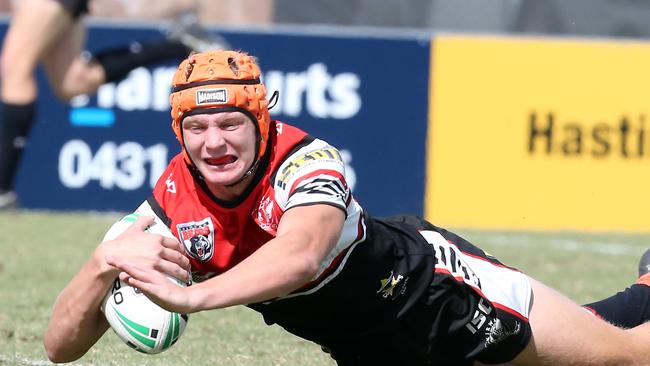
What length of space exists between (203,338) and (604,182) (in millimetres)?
5335

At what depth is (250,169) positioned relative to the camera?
367 centimetres

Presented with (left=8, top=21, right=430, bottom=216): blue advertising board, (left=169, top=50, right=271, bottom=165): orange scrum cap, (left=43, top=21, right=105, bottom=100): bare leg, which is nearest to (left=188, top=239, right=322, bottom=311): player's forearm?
(left=169, top=50, right=271, bottom=165): orange scrum cap

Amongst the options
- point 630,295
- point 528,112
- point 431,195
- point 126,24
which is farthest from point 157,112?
point 630,295

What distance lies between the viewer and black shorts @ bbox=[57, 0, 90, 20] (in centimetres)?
Result: 856

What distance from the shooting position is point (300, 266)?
3.39 metres

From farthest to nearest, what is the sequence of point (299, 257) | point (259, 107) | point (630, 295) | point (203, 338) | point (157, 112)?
point (157, 112) → point (203, 338) → point (630, 295) → point (259, 107) → point (299, 257)

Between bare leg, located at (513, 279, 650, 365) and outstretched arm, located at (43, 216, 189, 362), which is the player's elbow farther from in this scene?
bare leg, located at (513, 279, 650, 365)

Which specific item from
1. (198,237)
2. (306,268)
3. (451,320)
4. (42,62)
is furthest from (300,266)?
(42,62)

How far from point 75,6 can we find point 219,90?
17.1 feet

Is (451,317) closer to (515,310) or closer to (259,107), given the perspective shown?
(515,310)

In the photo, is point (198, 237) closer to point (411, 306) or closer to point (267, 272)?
point (267, 272)

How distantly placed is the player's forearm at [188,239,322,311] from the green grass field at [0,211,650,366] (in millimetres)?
1496

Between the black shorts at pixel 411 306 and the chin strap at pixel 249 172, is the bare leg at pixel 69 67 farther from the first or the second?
the chin strap at pixel 249 172

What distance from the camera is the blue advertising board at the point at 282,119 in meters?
9.85
